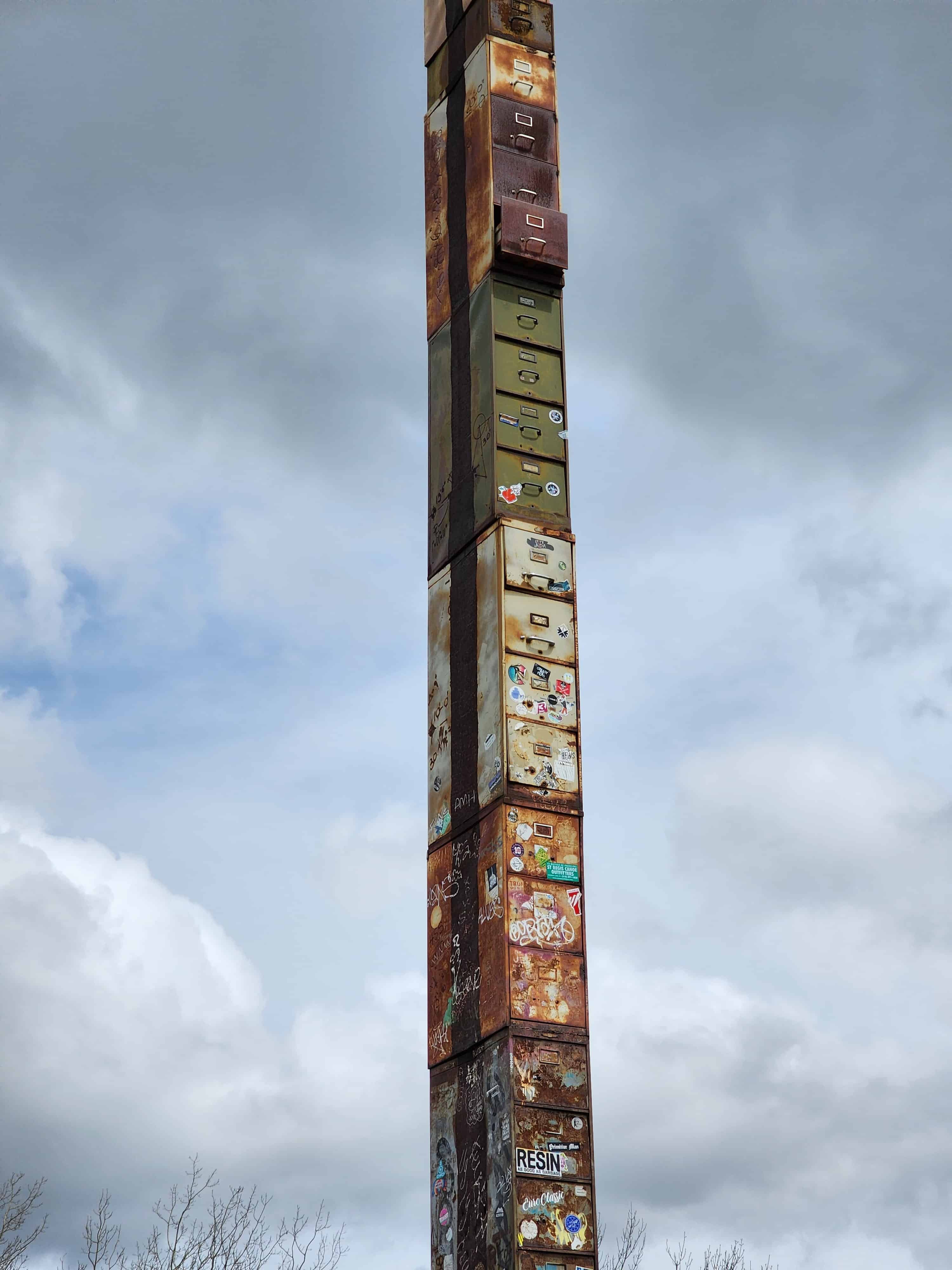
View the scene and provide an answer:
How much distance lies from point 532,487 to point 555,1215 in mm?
13519

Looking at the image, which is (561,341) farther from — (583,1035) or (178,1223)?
(178,1223)

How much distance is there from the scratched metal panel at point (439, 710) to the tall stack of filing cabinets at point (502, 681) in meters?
0.07

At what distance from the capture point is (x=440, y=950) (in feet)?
111

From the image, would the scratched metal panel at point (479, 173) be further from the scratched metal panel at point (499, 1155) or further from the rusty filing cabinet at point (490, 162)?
the scratched metal panel at point (499, 1155)

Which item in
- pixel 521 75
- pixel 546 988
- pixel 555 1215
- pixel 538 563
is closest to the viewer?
pixel 555 1215

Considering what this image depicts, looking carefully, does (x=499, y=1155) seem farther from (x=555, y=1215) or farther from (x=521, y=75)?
(x=521, y=75)

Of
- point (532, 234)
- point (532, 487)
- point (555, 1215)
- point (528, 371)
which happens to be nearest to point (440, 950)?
point (555, 1215)

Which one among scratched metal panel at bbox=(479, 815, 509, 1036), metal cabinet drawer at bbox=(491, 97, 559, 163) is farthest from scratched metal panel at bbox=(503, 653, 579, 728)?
metal cabinet drawer at bbox=(491, 97, 559, 163)

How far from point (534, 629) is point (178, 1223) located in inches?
490

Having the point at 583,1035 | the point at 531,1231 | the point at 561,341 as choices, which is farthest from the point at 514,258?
the point at 531,1231

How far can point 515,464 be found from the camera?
3531 cm

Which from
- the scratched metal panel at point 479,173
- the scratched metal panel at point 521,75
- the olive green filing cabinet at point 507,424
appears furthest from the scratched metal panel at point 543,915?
the scratched metal panel at point 521,75

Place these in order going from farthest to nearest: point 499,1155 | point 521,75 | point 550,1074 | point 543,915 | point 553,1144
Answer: point 521,75, point 543,915, point 550,1074, point 499,1155, point 553,1144

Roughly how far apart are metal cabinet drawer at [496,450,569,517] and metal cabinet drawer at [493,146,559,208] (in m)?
5.69
